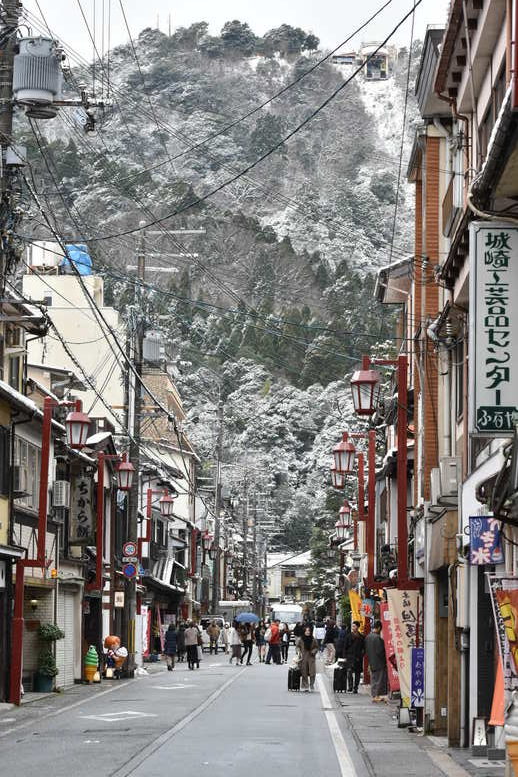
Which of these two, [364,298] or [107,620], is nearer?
[107,620]

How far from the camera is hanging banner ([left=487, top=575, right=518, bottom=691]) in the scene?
50.5 ft

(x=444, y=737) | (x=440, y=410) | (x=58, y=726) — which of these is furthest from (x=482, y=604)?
(x=58, y=726)

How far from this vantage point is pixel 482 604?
66.8 ft

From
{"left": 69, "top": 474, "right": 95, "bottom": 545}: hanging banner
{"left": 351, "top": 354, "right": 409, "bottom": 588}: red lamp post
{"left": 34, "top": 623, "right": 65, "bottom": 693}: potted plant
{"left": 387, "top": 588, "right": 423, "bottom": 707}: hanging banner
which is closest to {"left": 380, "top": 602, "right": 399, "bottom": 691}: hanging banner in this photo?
{"left": 387, "top": 588, "right": 423, "bottom": 707}: hanging banner

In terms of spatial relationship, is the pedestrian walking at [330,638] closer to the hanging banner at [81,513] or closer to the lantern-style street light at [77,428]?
the hanging banner at [81,513]

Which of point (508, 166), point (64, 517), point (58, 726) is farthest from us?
point (64, 517)

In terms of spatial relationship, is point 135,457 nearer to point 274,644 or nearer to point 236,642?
point 236,642

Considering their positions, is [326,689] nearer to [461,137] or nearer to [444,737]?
[444,737]

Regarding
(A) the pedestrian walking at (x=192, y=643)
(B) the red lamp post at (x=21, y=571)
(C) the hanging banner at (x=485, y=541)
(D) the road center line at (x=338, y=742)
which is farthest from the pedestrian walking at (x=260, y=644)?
(C) the hanging banner at (x=485, y=541)

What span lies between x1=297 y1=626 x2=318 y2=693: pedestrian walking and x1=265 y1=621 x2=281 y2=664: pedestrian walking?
64.7 ft

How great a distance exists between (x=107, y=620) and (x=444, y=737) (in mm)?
28917

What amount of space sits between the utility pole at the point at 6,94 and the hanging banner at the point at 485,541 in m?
8.93

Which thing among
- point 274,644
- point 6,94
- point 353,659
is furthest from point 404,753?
point 274,644

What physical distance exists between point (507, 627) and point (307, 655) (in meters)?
20.8
